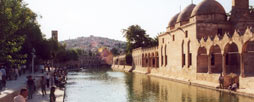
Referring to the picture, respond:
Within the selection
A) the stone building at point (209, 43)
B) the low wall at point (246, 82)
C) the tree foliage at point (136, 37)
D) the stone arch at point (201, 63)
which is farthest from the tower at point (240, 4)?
the tree foliage at point (136, 37)

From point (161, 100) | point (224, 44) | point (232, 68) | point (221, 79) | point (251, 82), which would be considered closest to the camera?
point (161, 100)

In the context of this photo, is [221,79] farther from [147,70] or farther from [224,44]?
[147,70]

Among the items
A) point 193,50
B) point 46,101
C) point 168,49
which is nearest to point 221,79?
point 193,50

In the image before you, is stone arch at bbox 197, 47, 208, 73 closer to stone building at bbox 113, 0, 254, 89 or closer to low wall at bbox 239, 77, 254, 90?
stone building at bbox 113, 0, 254, 89

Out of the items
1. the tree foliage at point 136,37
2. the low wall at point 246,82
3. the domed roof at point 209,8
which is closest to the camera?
the low wall at point 246,82

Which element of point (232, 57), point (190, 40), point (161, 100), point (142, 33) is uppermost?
point (142, 33)

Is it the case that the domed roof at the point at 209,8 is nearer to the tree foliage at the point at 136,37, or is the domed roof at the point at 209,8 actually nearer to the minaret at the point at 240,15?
the minaret at the point at 240,15

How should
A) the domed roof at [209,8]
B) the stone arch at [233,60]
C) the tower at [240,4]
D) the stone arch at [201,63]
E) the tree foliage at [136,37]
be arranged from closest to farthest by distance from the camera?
1. the stone arch at [201,63]
2. the stone arch at [233,60]
3. the domed roof at [209,8]
4. the tower at [240,4]
5. the tree foliage at [136,37]

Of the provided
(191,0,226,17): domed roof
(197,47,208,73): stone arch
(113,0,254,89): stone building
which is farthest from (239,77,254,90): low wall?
(191,0,226,17): domed roof

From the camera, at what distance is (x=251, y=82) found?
60.8 ft

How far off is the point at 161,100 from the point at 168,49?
22.8m

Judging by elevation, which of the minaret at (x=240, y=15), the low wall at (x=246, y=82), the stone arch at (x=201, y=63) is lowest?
the low wall at (x=246, y=82)

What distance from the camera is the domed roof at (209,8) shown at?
98.7 feet

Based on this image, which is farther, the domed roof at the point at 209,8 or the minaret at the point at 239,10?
the minaret at the point at 239,10
